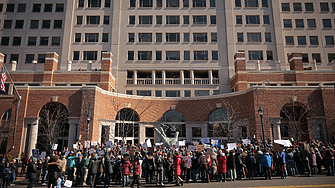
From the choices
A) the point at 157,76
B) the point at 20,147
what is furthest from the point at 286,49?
the point at 20,147

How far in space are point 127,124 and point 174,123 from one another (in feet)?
22.4

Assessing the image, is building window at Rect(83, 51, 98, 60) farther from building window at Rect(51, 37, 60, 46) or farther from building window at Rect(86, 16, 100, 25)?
building window at Rect(51, 37, 60, 46)

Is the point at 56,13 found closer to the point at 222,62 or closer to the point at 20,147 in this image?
the point at 20,147

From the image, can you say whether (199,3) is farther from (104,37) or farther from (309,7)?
(309,7)

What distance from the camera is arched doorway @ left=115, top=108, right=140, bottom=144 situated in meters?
31.0

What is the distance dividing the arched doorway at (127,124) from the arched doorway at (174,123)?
4150 millimetres

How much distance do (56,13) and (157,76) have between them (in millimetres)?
24380

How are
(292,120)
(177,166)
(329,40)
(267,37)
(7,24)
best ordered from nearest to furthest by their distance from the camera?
(177,166)
(292,120)
(267,37)
(329,40)
(7,24)

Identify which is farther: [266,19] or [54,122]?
[266,19]

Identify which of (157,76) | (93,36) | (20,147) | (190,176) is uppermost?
(93,36)

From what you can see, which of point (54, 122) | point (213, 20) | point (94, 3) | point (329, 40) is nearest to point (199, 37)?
point (213, 20)

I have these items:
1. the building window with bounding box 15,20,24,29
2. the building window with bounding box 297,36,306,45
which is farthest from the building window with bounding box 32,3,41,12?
the building window with bounding box 297,36,306,45

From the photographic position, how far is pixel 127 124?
31656 millimetres

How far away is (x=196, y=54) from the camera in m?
41.9
